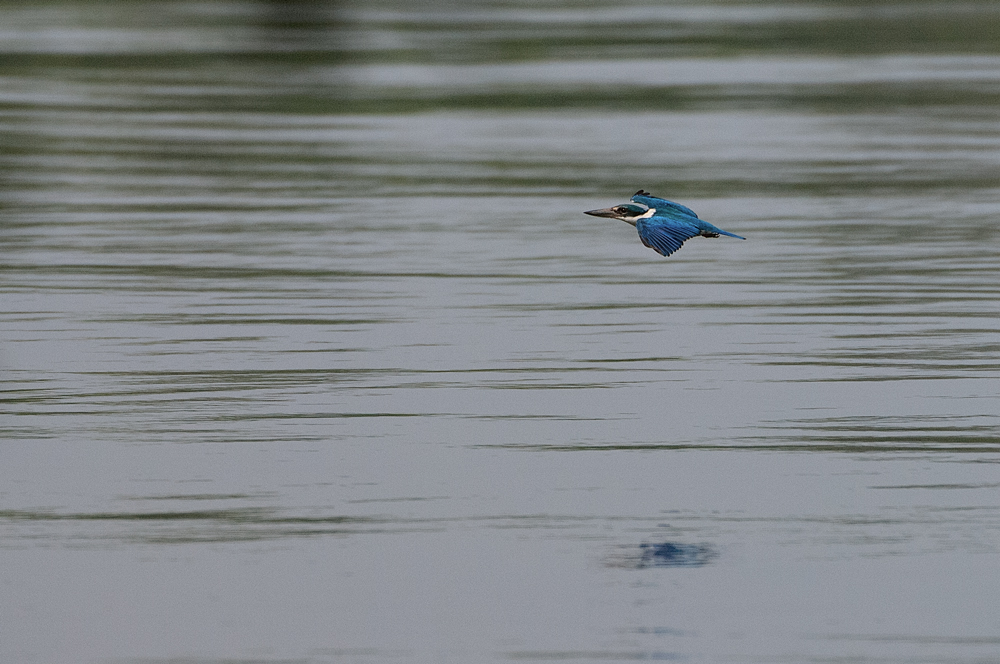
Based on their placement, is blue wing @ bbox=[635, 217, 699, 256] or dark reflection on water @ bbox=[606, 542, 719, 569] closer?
dark reflection on water @ bbox=[606, 542, 719, 569]

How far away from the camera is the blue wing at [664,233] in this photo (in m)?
7.50

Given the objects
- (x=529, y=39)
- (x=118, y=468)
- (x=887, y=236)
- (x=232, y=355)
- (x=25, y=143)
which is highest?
(x=529, y=39)

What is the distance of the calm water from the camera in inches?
217

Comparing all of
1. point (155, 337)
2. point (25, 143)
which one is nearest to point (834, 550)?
point (155, 337)

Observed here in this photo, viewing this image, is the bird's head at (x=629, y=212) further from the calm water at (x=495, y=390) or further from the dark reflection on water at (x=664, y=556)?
the dark reflection on water at (x=664, y=556)

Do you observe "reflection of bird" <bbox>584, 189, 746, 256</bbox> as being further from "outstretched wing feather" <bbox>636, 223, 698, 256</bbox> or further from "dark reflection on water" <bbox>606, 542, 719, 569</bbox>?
"dark reflection on water" <bbox>606, 542, 719, 569</bbox>

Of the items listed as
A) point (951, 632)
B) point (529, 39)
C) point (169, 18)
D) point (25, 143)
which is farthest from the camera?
point (169, 18)

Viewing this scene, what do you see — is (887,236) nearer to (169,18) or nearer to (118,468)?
(118,468)

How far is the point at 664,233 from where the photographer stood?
7.60m

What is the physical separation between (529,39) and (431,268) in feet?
50.5

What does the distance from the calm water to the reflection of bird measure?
63cm

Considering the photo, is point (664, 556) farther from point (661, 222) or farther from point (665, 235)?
point (661, 222)

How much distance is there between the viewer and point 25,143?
53.4ft

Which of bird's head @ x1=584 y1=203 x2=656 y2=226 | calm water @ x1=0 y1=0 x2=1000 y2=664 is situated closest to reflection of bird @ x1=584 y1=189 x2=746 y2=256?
bird's head @ x1=584 y1=203 x2=656 y2=226
